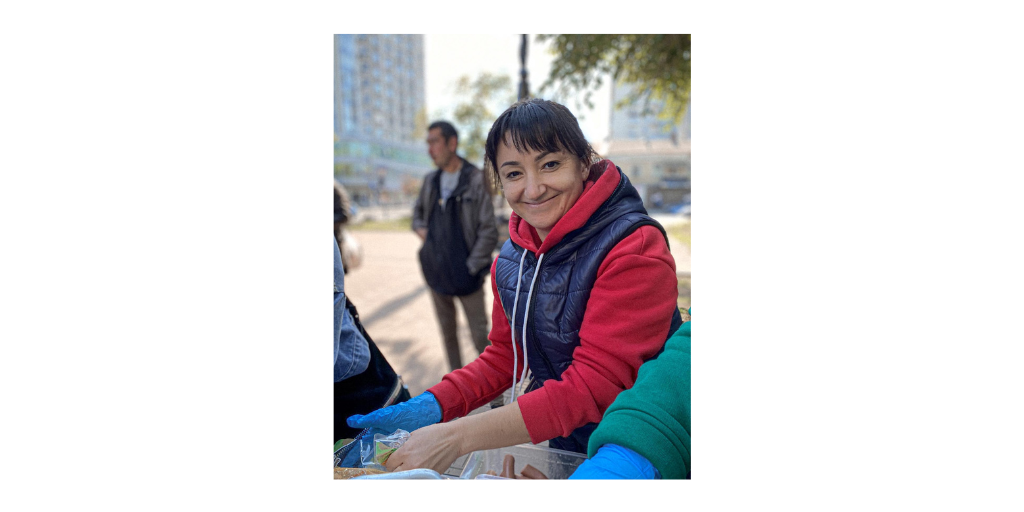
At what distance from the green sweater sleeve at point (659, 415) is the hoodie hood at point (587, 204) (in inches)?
14.3

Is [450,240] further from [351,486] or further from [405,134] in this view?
[405,134]

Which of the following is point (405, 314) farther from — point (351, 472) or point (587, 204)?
point (587, 204)

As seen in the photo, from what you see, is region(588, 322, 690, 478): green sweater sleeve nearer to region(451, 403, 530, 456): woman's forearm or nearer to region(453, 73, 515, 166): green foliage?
region(451, 403, 530, 456): woman's forearm

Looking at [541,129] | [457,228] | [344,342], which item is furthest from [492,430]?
[457,228]

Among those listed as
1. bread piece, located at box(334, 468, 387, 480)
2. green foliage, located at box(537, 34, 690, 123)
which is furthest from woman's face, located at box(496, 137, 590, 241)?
green foliage, located at box(537, 34, 690, 123)

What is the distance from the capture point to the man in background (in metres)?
2.75

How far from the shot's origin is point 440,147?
109 inches

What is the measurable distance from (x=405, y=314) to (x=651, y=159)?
13.0 ft


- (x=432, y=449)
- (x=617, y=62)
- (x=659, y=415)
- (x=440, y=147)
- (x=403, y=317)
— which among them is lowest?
(x=403, y=317)

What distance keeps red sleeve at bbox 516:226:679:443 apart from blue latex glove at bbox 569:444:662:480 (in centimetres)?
8

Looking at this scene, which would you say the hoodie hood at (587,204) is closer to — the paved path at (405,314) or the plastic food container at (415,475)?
the paved path at (405,314)

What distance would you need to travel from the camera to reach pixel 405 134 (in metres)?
10.9
